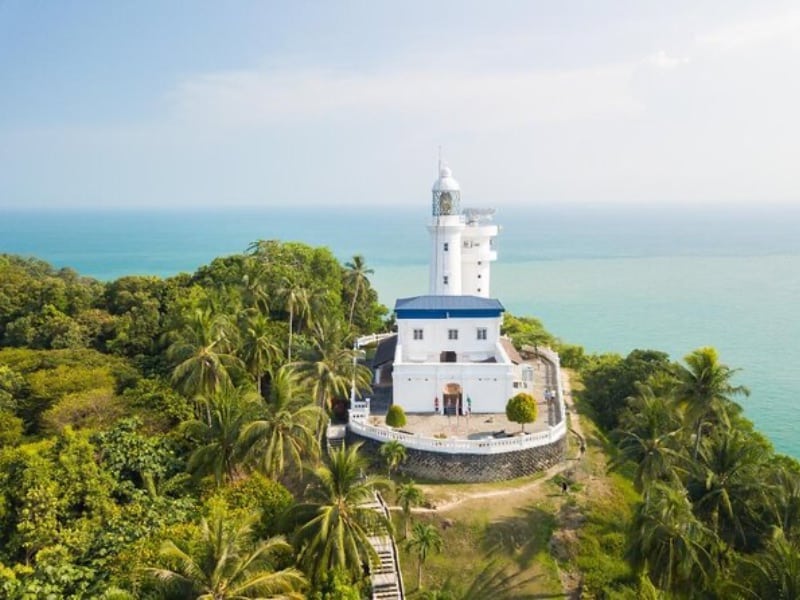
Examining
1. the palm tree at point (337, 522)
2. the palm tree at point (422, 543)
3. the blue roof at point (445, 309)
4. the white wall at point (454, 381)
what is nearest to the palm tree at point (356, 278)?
the blue roof at point (445, 309)

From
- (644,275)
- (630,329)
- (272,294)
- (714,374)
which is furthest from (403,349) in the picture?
(644,275)

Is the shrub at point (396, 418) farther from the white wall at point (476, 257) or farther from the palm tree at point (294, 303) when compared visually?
the white wall at point (476, 257)

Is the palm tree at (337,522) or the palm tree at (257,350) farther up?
the palm tree at (257,350)

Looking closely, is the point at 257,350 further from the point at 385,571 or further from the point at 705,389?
the point at 705,389

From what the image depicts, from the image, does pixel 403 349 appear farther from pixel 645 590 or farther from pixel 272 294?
pixel 645 590

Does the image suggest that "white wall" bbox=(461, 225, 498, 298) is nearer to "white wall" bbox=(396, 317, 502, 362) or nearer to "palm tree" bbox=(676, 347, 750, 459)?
"white wall" bbox=(396, 317, 502, 362)

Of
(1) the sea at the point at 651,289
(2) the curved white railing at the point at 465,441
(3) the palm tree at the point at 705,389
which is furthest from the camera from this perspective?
(1) the sea at the point at 651,289

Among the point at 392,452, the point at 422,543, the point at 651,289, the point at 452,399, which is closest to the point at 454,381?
the point at 452,399
